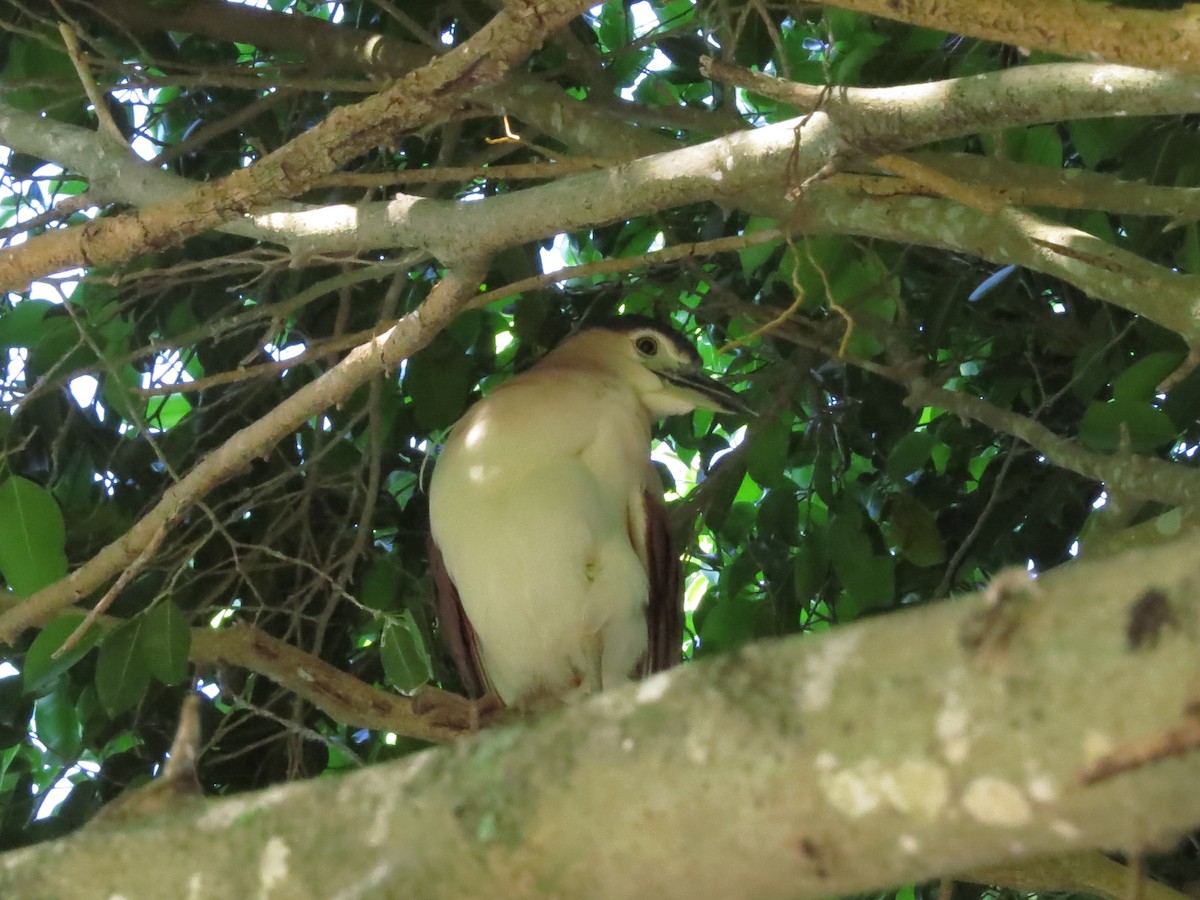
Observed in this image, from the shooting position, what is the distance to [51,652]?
2.13 metres

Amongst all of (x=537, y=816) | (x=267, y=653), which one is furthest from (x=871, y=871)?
(x=267, y=653)

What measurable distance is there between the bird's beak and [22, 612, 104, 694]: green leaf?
1.38 metres

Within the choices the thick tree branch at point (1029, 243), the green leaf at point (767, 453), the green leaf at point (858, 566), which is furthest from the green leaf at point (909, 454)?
the thick tree branch at point (1029, 243)

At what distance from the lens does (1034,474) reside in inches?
112

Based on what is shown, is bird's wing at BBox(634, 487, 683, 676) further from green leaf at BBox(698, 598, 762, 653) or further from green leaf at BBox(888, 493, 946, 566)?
green leaf at BBox(888, 493, 946, 566)

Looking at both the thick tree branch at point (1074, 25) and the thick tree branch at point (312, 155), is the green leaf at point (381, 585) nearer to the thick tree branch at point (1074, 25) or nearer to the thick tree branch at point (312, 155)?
the thick tree branch at point (312, 155)

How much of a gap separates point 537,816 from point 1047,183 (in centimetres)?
137

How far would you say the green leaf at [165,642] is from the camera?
208 centimetres

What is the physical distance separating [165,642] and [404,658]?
0.41m

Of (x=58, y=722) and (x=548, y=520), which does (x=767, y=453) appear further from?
(x=58, y=722)

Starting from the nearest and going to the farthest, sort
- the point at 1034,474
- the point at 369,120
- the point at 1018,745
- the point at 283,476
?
1. the point at 1018,745
2. the point at 369,120
3. the point at 283,476
4. the point at 1034,474

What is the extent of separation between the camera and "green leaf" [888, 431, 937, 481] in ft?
8.55

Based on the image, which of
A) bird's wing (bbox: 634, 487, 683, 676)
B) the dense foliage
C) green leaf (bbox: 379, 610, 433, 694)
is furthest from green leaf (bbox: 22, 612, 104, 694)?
bird's wing (bbox: 634, 487, 683, 676)

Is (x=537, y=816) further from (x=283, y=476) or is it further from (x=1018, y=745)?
(x=283, y=476)
